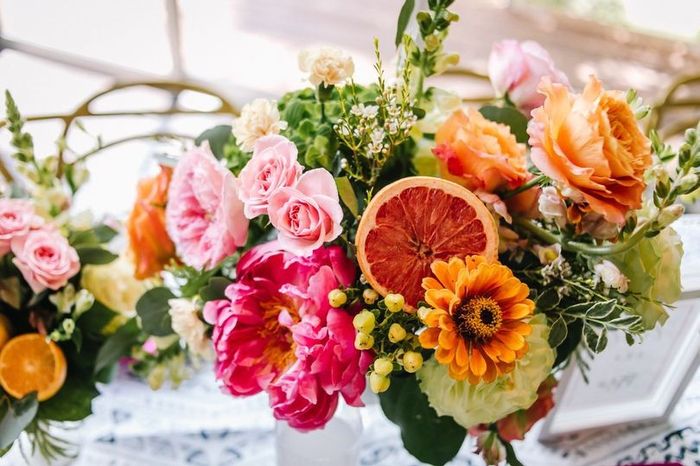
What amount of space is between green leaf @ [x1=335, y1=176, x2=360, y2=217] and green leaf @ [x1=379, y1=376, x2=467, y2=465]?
0.66 feet

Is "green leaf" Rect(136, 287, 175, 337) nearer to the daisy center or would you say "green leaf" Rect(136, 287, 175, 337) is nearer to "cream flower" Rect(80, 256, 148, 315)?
"cream flower" Rect(80, 256, 148, 315)

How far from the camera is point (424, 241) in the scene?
0.59 meters

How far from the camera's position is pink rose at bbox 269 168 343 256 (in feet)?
1.85

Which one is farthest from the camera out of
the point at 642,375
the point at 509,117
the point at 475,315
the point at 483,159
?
the point at 642,375

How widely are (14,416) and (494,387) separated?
0.55m

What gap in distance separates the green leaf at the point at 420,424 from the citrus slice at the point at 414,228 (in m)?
0.15

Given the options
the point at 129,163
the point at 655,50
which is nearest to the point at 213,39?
the point at 129,163

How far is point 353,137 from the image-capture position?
0.62 meters

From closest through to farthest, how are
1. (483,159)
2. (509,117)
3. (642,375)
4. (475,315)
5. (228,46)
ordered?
(475,315) → (483,159) → (509,117) → (642,375) → (228,46)

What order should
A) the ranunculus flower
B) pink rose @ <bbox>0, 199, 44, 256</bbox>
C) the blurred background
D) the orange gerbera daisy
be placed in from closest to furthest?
the orange gerbera daisy < the ranunculus flower < pink rose @ <bbox>0, 199, 44, 256</bbox> < the blurred background

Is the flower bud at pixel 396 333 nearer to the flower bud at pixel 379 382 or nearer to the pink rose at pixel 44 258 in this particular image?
the flower bud at pixel 379 382

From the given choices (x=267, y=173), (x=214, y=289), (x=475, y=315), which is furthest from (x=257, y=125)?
(x=475, y=315)

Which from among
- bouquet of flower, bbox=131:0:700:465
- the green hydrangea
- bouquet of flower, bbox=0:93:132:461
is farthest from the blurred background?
the green hydrangea

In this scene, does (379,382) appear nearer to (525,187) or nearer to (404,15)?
(525,187)
